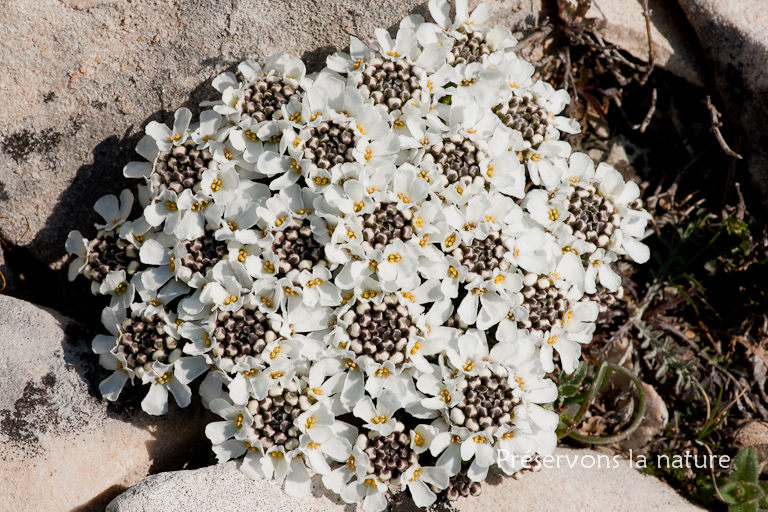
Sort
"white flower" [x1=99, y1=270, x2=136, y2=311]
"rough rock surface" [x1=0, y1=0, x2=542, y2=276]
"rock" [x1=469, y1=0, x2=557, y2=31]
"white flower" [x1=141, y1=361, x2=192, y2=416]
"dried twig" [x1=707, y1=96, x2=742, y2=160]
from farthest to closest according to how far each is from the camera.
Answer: "dried twig" [x1=707, y1=96, x2=742, y2=160] < "rock" [x1=469, y1=0, x2=557, y2=31] < "rough rock surface" [x1=0, y1=0, x2=542, y2=276] < "white flower" [x1=99, y1=270, x2=136, y2=311] < "white flower" [x1=141, y1=361, x2=192, y2=416]

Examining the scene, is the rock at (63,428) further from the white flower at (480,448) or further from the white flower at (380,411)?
the white flower at (480,448)

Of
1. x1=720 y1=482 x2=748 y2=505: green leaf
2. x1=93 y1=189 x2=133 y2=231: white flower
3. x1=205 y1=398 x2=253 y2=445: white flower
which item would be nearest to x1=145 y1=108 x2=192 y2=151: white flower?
x1=93 y1=189 x2=133 y2=231: white flower

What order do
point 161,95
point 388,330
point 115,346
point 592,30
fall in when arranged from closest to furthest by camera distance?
point 388,330 → point 115,346 → point 161,95 → point 592,30

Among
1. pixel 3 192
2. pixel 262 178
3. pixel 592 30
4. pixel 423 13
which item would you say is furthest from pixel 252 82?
pixel 592 30

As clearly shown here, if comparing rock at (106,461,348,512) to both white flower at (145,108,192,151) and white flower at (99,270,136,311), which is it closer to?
white flower at (99,270,136,311)

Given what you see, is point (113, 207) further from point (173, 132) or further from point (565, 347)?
point (565, 347)

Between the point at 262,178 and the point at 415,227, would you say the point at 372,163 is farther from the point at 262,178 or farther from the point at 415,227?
the point at 262,178
